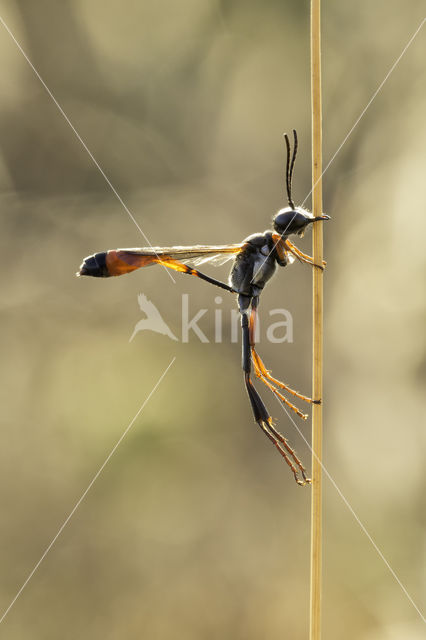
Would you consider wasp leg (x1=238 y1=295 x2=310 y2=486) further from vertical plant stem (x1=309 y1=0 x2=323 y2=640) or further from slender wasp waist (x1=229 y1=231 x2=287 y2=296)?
vertical plant stem (x1=309 y1=0 x2=323 y2=640)

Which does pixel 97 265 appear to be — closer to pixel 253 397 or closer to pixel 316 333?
pixel 253 397

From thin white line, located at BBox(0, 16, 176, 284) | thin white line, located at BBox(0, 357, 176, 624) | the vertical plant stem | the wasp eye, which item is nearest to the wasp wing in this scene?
the wasp eye

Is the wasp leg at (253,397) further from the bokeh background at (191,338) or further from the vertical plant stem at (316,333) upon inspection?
the bokeh background at (191,338)

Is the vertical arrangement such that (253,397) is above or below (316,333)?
below

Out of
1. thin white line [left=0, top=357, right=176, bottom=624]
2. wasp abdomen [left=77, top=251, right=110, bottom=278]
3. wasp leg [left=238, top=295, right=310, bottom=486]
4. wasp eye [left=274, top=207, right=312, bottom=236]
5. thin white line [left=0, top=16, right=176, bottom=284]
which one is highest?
thin white line [left=0, top=16, right=176, bottom=284]

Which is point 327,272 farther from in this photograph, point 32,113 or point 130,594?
point 130,594

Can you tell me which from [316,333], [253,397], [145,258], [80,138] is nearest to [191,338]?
[80,138]

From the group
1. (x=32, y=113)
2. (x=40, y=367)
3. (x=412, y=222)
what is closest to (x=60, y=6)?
(x=32, y=113)
